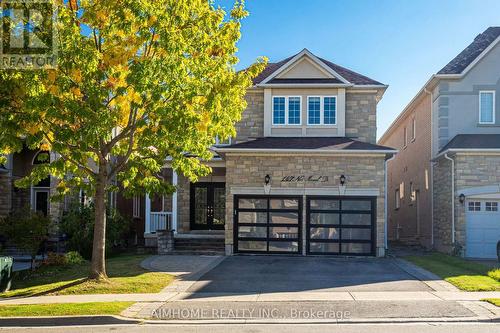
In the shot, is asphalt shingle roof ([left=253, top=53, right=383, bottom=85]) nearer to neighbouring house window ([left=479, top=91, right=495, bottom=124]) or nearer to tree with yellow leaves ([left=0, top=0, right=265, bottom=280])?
neighbouring house window ([left=479, top=91, right=495, bottom=124])

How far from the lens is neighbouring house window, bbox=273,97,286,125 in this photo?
24.3 metres

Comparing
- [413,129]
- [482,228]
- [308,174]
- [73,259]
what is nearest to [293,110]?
[308,174]

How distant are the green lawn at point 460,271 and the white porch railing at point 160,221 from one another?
976 cm

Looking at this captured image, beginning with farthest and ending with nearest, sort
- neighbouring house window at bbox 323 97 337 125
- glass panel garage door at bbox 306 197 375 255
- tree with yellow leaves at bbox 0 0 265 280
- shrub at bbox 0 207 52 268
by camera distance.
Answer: neighbouring house window at bbox 323 97 337 125
glass panel garage door at bbox 306 197 375 255
shrub at bbox 0 207 52 268
tree with yellow leaves at bbox 0 0 265 280

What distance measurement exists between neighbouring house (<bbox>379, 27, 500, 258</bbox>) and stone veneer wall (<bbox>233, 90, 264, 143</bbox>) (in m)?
7.45

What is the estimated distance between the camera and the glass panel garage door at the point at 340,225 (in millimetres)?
21984

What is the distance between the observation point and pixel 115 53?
13781 mm

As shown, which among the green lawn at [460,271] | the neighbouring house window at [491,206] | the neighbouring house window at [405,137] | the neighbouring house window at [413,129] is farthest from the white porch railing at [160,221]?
the neighbouring house window at [405,137]

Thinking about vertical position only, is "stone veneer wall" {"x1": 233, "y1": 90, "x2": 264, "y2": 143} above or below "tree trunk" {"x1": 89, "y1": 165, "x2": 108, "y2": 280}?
above

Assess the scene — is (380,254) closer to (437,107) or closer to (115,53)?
(437,107)

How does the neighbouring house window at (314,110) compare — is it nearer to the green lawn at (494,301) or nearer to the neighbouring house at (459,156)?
the neighbouring house at (459,156)

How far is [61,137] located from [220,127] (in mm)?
3897

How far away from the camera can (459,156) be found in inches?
878

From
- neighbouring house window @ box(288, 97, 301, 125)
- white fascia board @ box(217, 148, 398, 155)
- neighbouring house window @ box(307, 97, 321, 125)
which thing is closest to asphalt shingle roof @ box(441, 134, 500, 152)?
white fascia board @ box(217, 148, 398, 155)
